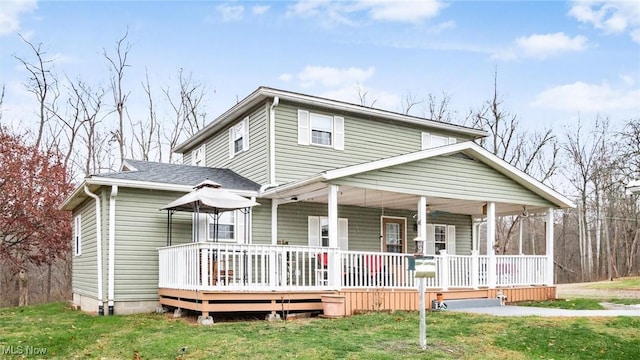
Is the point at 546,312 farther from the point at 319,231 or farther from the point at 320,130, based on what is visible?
the point at 320,130

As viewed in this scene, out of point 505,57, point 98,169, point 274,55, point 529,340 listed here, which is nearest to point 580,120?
point 505,57

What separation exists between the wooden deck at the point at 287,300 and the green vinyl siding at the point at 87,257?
1942 mm

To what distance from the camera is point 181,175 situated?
14602 mm

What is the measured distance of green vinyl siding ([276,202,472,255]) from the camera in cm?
1484

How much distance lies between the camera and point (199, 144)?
64.3 ft

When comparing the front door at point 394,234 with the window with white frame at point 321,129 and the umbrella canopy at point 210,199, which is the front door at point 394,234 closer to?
the window with white frame at point 321,129

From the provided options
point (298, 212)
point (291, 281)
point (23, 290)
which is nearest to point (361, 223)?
point (298, 212)

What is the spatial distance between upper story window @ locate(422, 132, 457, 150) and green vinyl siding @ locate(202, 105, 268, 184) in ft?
17.2

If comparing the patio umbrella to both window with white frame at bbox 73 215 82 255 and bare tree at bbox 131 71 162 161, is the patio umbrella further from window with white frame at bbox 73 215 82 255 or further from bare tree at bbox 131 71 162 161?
bare tree at bbox 131 71 162 161

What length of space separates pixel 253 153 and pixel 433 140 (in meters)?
5.76

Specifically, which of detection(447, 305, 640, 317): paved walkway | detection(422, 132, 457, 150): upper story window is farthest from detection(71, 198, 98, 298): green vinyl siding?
detection(422, 132, 457, 150): upper story window

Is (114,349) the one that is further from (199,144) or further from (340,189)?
(199,144)

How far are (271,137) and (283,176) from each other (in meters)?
1.02

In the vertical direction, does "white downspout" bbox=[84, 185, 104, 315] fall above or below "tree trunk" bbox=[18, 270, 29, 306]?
above
